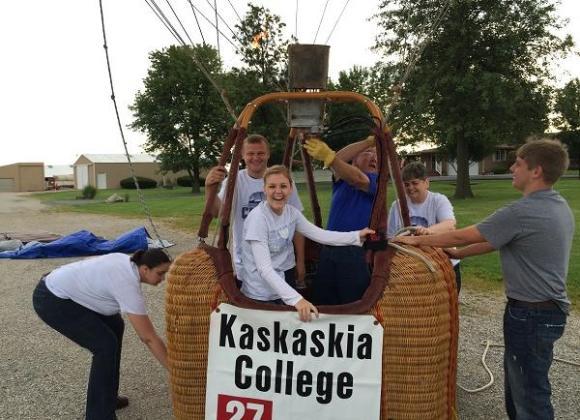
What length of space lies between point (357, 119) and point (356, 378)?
4.04 feet

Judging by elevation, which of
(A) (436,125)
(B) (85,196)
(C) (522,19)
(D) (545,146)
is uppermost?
(C) (522,19)

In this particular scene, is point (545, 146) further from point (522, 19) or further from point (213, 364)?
point (522, 19)

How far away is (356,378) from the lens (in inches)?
90.4

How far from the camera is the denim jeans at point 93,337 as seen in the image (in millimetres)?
2758

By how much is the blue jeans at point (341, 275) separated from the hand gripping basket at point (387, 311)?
391 millimetres

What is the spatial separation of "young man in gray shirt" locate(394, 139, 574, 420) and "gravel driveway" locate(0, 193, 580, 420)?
90 cm

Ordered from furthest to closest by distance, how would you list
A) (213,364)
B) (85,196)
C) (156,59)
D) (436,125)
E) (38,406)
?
1. (156,59)
2. (85,196)
3. (436,125)
4. (38,406)
5. (213,364)

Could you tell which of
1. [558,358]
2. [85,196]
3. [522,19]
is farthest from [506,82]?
[85,196]

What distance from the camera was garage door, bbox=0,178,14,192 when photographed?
185 feet

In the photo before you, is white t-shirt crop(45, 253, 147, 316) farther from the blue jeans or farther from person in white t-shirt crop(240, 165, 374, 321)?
the blue jeans

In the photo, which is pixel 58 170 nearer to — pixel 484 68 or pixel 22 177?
pixel 22 177

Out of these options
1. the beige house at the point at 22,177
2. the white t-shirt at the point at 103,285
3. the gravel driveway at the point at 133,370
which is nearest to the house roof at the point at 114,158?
the beige house at the point at 22,177

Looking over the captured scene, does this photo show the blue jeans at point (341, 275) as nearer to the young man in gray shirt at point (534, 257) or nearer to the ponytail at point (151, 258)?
the young man in gray shirt at point (534, 257)

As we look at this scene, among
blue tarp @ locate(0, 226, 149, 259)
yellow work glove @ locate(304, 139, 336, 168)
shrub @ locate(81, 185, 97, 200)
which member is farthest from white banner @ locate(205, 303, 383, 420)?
shrub @ locate(81, 185, 97, 200)
